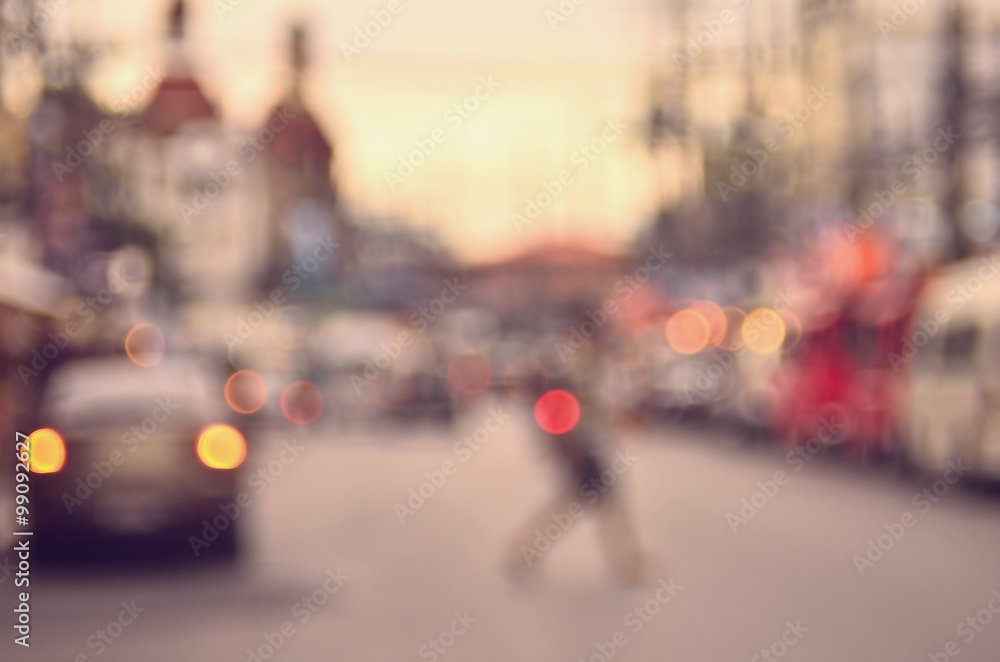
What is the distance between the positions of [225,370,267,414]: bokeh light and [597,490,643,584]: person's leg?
76.9ft

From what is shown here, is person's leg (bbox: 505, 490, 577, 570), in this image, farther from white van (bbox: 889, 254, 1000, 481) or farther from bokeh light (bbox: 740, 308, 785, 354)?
bokeh light (bbox: 740, 308, 785, 354)

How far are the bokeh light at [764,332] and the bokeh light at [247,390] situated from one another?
34.9 feet

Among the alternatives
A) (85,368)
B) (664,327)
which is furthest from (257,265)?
(85,368)

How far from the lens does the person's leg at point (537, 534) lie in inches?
469

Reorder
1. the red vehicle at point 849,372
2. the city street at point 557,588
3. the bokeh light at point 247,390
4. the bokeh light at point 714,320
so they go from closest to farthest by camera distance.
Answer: the city street at point 557,588, the red vehicle at point 849,372, the bokeh light at point 247,390, the bokeh light at point 714,320

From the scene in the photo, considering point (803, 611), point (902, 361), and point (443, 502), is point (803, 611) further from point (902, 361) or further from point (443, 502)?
point (902, 361)

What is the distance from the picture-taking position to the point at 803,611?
384 inches

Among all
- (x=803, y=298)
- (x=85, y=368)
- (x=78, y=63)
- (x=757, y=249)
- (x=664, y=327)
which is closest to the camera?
(x=85, y=368)

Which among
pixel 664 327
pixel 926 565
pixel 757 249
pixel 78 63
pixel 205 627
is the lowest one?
pixel 664 327

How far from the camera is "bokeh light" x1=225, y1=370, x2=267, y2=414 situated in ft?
116

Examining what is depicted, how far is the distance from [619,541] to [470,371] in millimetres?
41914

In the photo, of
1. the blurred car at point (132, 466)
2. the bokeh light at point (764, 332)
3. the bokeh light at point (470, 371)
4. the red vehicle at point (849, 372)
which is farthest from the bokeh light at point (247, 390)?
the blurred car at point (132, 466)

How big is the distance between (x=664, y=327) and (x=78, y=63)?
127 ft

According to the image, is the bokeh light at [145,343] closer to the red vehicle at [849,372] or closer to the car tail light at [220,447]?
the red vehicle at [849,372]
